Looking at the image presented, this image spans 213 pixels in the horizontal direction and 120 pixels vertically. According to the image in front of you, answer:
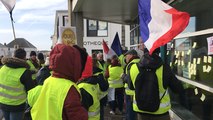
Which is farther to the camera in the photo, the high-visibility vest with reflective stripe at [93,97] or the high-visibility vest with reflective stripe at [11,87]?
the high-visibility vest with reflective stripe at [11,87]

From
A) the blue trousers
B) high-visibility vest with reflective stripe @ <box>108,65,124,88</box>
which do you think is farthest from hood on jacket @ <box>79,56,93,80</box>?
high-visibility vest with reflective stripe @ <box>108,65,124,88</box>

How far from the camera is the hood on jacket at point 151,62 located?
476cm

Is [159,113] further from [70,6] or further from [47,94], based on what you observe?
[70,6]

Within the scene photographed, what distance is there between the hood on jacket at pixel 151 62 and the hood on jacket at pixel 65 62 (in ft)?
6.36

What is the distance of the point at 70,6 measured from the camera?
11617mm

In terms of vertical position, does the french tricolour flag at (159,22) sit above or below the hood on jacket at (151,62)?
above

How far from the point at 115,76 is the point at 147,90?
15.1 ft

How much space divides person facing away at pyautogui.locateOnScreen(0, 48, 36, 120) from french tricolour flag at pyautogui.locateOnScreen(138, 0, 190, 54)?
2.24 m

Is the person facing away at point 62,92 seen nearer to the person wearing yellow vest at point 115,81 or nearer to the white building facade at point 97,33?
the person wearing yellow vest at point 115,81

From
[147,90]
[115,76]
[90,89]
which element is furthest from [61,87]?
[115,76]

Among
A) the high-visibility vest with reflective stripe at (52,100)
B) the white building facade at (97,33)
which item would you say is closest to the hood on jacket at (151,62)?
the high-visibility vest with reflective stripe at (52,100)

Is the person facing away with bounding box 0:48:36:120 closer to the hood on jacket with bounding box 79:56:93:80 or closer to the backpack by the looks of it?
the hood on jacket with bounding box 79:56:93:80

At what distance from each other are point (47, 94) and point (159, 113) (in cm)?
235

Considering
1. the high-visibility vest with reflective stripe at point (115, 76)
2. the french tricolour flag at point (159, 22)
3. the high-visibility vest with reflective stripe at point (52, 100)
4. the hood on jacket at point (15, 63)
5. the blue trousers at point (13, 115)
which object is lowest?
the blue trousers at point (13, 115)
